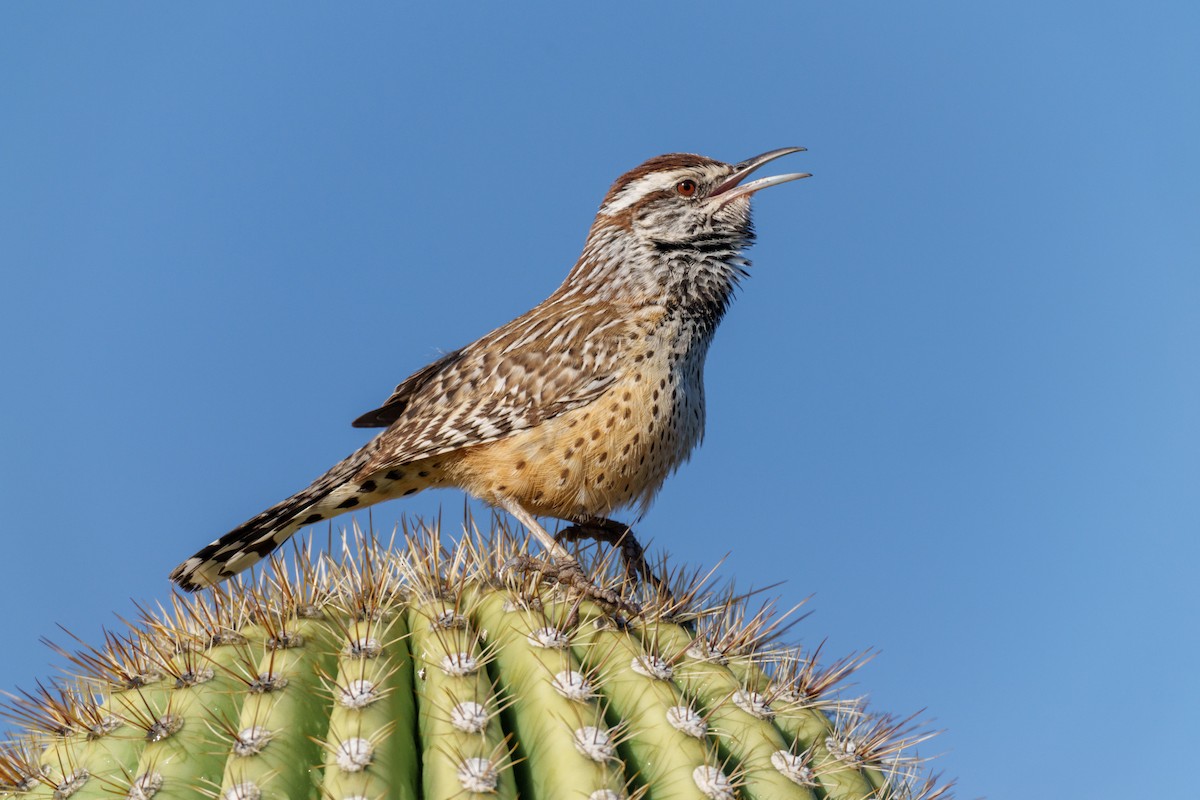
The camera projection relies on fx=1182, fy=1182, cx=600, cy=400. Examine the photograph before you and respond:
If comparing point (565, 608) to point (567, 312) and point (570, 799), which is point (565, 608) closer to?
point (570, 799)

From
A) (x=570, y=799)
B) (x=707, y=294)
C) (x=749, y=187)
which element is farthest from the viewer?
(x=749, y=187)

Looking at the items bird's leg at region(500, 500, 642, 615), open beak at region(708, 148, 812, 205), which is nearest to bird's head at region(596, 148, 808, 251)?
open beak at region(708, 148, 812, 205)

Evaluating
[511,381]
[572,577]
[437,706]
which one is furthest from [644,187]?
[437,706]

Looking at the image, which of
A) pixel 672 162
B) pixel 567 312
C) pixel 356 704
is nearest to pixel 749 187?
pixel 672 162

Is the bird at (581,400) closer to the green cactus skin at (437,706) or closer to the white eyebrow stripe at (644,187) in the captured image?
the white eyebrow stripe at (644,187)

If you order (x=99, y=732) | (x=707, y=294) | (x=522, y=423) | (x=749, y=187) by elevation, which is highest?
(x=749, y=187)

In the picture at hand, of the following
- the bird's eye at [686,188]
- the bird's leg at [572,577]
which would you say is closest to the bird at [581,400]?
the bird's eye at [686,188]

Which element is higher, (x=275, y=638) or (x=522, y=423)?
(x=522, y=423)
